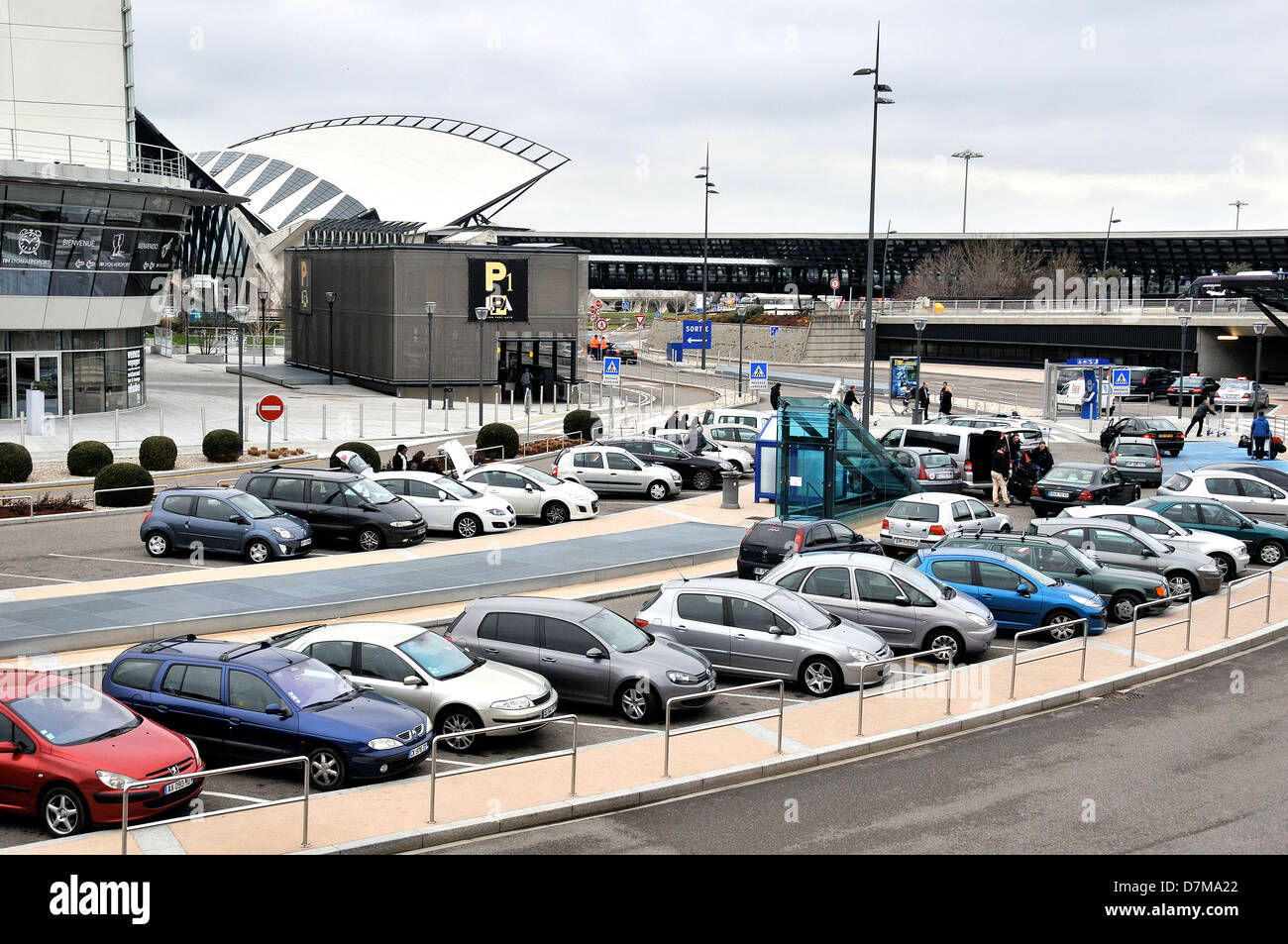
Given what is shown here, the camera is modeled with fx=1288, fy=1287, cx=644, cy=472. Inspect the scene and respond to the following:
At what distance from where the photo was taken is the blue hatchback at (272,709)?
42.2ft

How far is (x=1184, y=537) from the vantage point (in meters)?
24.3

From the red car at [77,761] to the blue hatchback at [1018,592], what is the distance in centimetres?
1196

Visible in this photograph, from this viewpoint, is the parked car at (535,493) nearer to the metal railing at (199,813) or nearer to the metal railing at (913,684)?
the metal railing at (913,684)

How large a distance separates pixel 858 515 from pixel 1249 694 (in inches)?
519

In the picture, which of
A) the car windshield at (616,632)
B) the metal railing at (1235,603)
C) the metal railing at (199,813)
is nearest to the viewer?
the metal railing at (199,813)

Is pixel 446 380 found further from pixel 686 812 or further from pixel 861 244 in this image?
pixel 861 244

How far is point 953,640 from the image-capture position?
17875 mm

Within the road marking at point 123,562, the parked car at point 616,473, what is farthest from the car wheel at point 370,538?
the parked car at point 616,473

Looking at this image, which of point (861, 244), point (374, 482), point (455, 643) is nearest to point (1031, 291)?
point (861, 244)

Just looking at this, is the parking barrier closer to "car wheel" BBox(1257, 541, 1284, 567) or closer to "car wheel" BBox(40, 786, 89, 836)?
"car wheel" BBox(1257, 541, 1284, 567)

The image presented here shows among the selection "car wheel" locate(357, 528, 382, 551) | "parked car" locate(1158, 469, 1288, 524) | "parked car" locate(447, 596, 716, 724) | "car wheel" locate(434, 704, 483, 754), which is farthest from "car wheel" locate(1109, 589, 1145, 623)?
"car wheel" locate(357, 528, 382, 551)

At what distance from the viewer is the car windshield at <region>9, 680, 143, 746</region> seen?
38.8 ft

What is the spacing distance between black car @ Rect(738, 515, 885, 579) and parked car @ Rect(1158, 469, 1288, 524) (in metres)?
9.23

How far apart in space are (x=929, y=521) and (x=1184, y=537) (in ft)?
15.4
